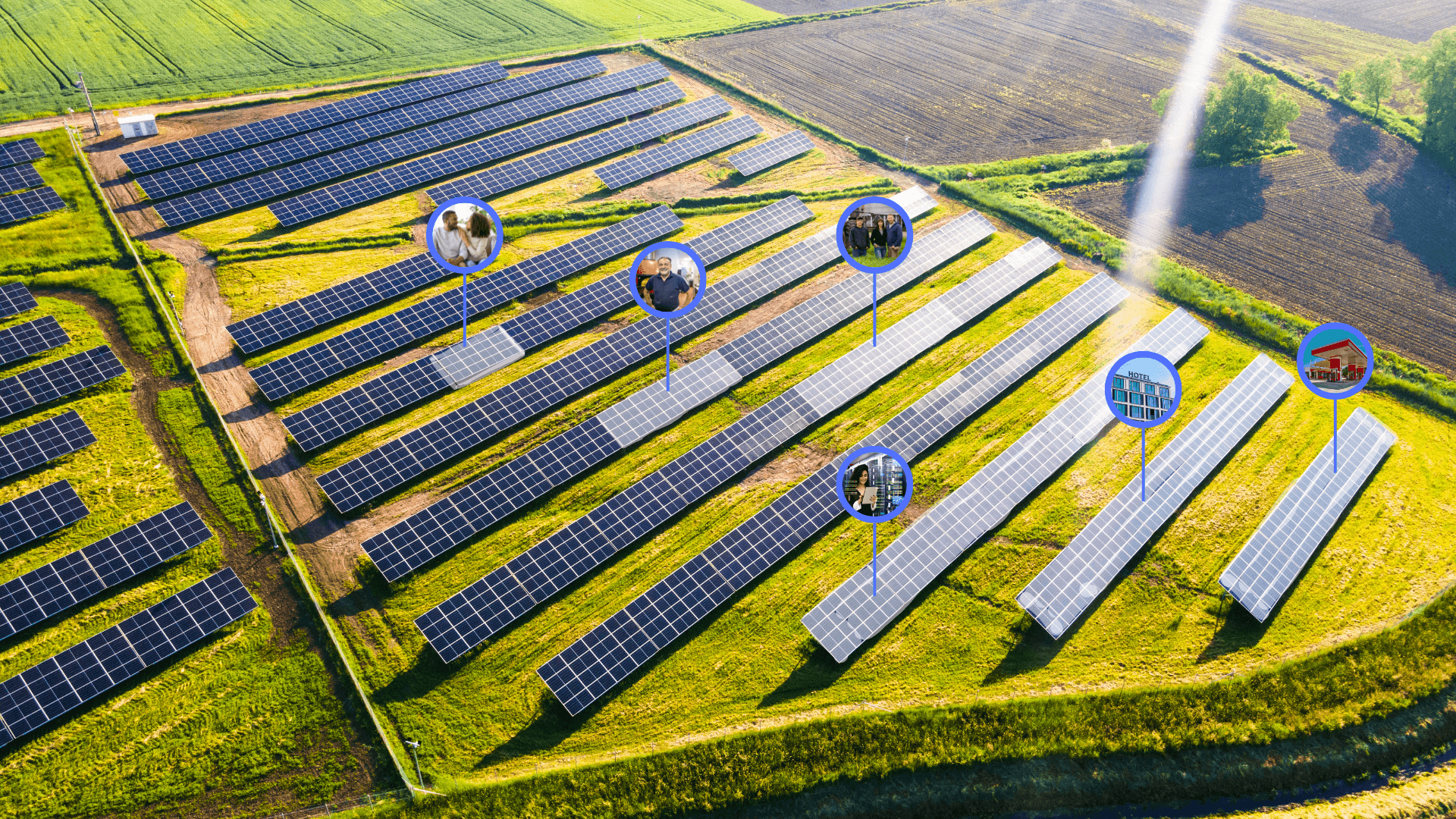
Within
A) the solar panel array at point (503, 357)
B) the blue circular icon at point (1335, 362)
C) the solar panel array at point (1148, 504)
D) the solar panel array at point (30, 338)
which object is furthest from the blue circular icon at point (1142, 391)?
the solar panel array at point (30, 338)

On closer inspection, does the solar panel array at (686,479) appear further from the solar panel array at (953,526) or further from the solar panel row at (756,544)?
the solar panel array at (953,526)

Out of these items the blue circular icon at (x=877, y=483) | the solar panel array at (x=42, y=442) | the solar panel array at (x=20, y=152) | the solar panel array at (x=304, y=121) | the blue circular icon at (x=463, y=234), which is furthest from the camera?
the solar panel array at (x=304, y=121)

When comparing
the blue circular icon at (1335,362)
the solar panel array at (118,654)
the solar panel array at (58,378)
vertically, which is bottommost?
the solar panel array at (118,654)

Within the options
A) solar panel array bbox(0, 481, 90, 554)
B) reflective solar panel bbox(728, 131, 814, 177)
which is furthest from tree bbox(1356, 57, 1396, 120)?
solar panel array bbox(0, 481, 90, 554)

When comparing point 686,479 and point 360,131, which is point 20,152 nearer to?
point 360,131

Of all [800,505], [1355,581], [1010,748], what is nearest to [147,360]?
[800,505]

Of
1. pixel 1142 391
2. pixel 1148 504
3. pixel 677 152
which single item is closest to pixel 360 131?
pixel 677 152
